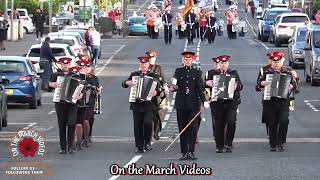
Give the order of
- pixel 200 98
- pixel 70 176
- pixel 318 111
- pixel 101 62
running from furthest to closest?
pixel 101 62
pixel 318 111
pixel 200 98
pixel 70 176

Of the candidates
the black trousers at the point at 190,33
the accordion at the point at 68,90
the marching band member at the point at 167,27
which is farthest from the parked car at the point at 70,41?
the accordion at the point at 68,90

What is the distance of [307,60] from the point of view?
134 feet

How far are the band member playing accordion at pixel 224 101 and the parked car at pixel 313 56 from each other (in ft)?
54.8

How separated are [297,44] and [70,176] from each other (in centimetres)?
2974

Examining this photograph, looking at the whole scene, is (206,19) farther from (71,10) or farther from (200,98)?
(200,98)

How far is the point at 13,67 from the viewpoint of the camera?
33562 millimetres

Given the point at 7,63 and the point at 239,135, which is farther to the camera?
the point at 7,63

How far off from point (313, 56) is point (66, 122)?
59.9ft

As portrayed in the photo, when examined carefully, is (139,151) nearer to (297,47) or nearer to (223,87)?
(223,87)

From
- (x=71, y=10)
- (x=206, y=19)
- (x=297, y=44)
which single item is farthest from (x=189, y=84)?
(x=71, y=10)

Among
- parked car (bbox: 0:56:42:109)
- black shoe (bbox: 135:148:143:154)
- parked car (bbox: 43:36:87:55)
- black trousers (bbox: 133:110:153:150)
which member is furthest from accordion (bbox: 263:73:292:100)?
parked car (bbox: 43:36:87:55)

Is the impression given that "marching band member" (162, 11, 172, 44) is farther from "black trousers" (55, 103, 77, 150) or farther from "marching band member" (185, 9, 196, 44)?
"black trousers" (55, 103, 77, 150)

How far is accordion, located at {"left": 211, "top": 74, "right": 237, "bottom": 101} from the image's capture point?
2250cm

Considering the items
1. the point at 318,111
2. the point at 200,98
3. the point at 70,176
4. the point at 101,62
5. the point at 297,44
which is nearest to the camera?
the point at 70,176
